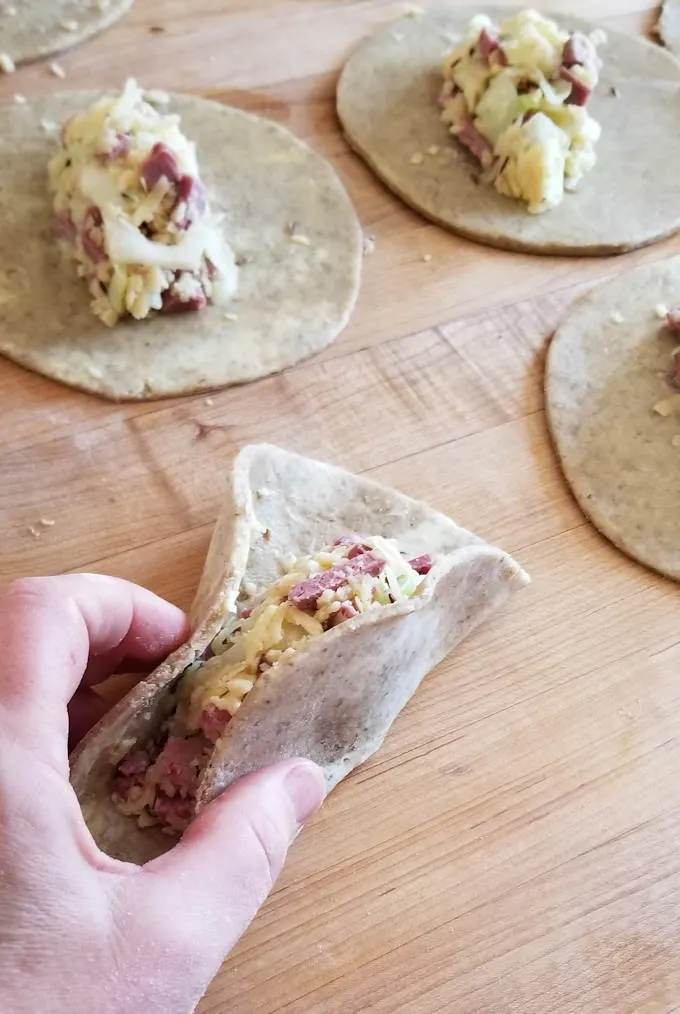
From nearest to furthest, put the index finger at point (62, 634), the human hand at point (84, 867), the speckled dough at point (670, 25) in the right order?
1. the human hand at point (84, 867)
2. the index finger at point (62, 634)
3. the speckled dough at point (670, 25)

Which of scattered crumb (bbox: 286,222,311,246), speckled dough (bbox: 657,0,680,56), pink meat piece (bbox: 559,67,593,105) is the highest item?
pink meat piece (bbox: 559,67,593,105)

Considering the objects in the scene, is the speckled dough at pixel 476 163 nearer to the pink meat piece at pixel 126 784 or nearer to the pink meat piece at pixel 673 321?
the pink meat piece at pixel 673 321

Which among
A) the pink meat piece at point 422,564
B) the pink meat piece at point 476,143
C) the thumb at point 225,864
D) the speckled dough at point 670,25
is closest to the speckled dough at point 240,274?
the pink meat piece at point 476,143

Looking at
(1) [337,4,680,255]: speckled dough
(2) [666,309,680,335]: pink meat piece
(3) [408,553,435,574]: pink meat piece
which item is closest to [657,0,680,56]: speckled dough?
(1) [337,4,680,255]: speckled dough

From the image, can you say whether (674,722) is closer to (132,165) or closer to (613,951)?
(613,951)

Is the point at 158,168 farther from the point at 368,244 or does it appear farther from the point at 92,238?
the point at 368,244

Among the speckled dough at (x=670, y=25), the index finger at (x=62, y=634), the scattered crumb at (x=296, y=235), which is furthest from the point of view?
the speckled dough at (x=670, y=25)

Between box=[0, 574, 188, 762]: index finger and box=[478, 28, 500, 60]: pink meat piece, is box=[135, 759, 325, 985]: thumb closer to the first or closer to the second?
box=[0, 574, 188, 762]: index finger
